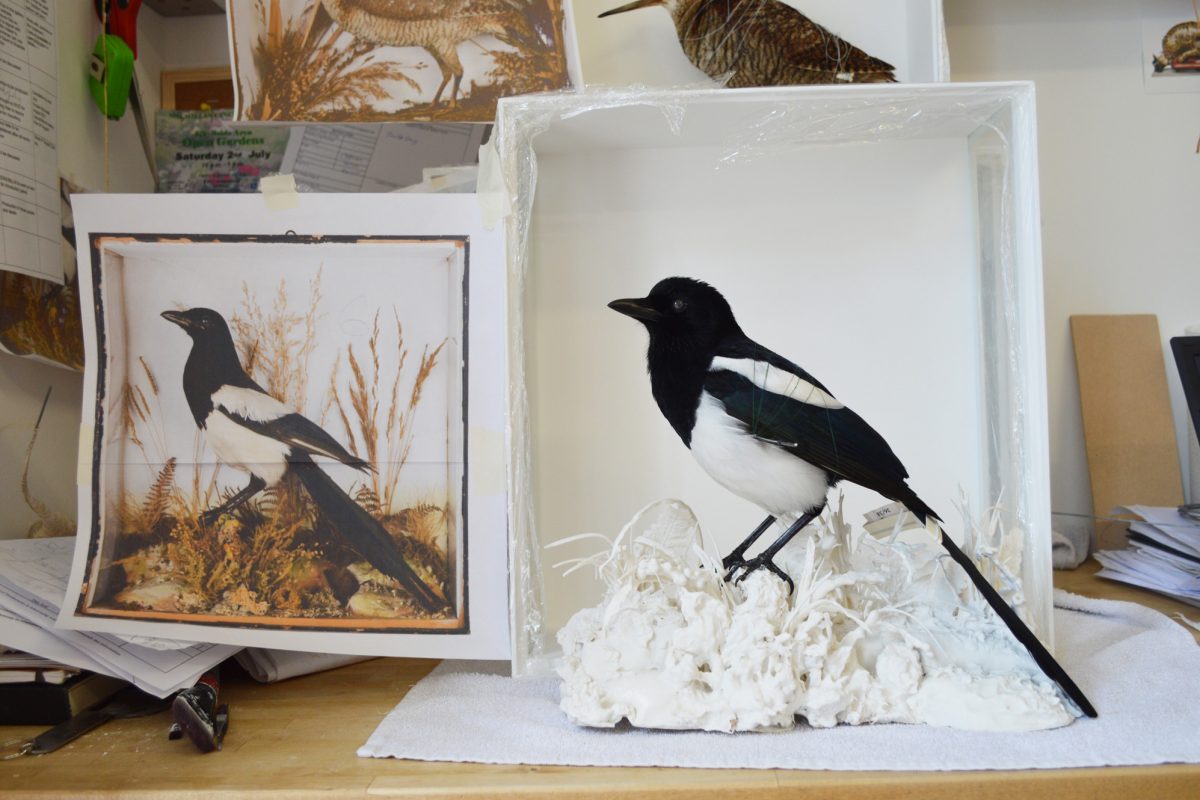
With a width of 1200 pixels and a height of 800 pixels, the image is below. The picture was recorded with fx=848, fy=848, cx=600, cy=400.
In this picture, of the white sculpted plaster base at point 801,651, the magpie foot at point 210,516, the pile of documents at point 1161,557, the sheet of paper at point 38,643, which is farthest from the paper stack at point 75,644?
the pile of documents at point 1161,557

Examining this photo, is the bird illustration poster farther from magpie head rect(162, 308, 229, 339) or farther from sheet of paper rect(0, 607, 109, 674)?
sheet of paper rect(0, 607, 109, 674)

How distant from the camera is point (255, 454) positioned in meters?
0.79

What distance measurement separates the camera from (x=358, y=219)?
2.60 feet

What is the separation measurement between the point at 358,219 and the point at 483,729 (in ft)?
1.53

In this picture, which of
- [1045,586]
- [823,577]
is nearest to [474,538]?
[823,577]

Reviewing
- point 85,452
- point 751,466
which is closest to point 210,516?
point 85,452

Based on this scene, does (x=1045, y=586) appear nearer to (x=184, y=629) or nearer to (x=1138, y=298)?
(x=1138, y=298)

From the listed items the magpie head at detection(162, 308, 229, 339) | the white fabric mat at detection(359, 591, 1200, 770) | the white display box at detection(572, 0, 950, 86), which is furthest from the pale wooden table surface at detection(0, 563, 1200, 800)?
the white display box at detection(572, 0, 950, 86)

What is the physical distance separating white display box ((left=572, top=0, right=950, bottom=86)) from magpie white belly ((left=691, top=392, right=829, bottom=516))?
429 millimetres

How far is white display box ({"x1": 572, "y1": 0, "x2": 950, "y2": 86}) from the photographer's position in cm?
96

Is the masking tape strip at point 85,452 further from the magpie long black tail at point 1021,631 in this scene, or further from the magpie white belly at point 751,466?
the magpie long black tail at point 1021,631

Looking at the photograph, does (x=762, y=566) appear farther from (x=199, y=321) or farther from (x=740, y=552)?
(x=199, y=321)

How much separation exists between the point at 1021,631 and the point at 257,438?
68 cm

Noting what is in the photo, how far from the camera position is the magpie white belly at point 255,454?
79cm
